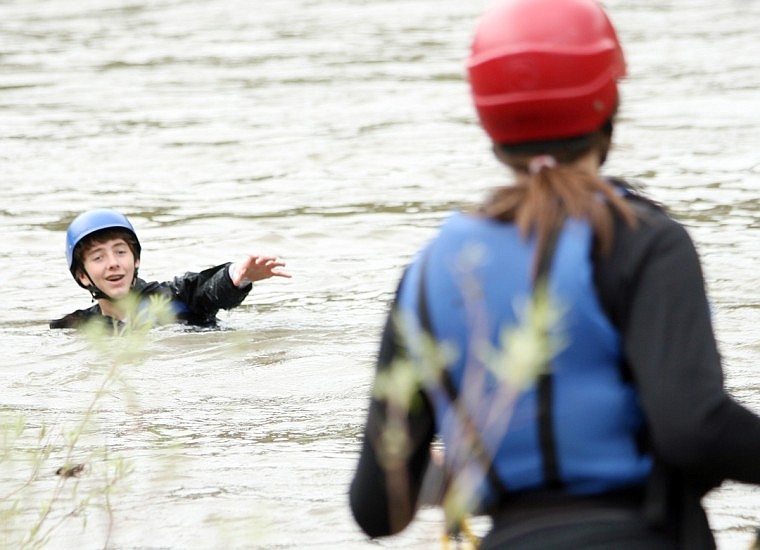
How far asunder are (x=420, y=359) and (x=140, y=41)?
75.3ft

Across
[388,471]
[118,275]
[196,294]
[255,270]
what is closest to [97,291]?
[118,275]

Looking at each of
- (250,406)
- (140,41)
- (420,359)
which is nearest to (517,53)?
(420,359)

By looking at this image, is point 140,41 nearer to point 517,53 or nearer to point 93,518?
point 93,518

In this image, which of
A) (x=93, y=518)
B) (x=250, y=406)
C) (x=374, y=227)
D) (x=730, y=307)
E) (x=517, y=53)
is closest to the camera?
(x=517, y=53)

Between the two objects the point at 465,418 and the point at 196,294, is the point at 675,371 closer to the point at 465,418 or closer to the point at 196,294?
the point at 465,418

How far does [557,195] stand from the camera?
2.49 metres

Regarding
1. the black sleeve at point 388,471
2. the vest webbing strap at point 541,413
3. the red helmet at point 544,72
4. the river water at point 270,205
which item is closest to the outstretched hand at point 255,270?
the river water at point 270,205

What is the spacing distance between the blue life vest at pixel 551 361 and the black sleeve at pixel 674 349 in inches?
2.1

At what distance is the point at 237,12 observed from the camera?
94.4 feet

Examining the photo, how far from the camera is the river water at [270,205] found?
5738 mm

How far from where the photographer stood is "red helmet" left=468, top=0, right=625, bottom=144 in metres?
2.55

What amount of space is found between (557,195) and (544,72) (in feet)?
0.71

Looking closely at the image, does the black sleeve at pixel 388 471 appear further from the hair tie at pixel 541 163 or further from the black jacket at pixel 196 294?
the black jacket at pixel 196 294

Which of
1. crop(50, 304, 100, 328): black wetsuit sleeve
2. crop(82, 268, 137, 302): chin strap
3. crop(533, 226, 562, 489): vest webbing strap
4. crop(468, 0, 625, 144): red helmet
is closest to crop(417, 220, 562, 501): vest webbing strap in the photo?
crop(533, 226, 562, 489): vest webbing strap
